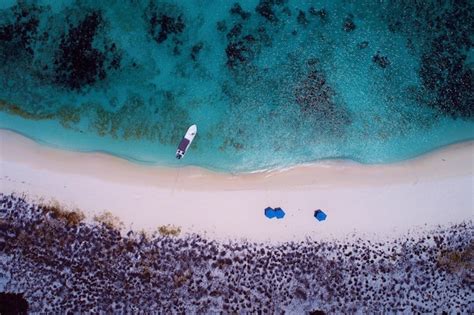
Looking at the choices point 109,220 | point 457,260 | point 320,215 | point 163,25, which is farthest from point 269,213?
point 163,25

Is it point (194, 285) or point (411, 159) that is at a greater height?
point (411, 159)

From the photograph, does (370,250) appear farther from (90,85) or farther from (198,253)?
(90,85)

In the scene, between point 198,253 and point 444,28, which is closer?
point 198,253

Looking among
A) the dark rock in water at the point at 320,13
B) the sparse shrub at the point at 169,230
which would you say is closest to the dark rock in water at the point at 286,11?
the dark rock in water at the point at 320,13

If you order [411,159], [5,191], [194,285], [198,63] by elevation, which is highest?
[198,63]

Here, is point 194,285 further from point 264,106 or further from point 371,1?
point 371,1

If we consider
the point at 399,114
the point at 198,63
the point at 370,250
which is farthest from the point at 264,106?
the point at 370,250

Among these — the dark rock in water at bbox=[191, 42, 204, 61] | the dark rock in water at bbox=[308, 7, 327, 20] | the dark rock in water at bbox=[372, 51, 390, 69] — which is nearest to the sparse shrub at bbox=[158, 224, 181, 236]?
the dark rock in water at bbox=[191, 42, 204, 61]

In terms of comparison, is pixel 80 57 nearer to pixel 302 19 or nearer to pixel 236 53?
pixel 236 53
